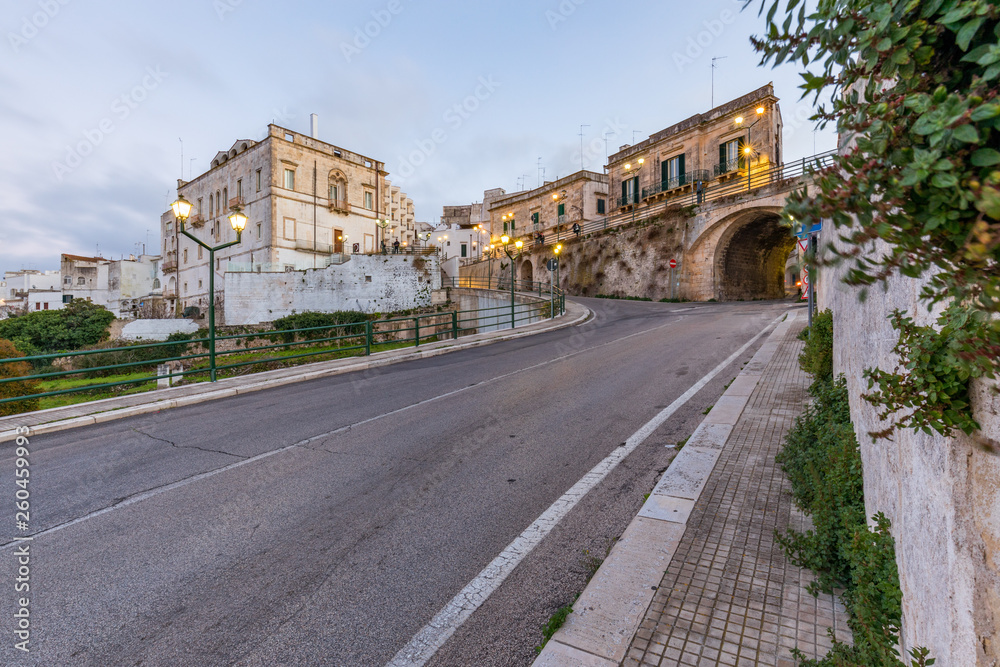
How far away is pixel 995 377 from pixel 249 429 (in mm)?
7425

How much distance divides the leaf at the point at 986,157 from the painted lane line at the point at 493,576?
288cm

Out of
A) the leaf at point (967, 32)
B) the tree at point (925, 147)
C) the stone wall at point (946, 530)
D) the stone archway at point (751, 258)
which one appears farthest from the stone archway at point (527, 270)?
the leaf at point (967, 32)

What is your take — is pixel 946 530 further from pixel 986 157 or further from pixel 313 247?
pixel 313 247

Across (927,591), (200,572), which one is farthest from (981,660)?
(200,572)

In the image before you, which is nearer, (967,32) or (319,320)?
(967,32)

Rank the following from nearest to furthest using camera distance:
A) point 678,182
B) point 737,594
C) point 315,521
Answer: point 737,594, point 315,521, point 678,182

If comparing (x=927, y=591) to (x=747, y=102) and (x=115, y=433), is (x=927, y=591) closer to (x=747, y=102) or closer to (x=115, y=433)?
(x=115, y=433)

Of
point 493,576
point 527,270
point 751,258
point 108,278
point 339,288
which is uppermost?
point 108,278

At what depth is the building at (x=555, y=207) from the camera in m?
43.8

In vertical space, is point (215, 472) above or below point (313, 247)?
below

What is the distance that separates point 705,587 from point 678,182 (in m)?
37.5

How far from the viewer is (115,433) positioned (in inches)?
263

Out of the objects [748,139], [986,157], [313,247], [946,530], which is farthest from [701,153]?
[986,157]

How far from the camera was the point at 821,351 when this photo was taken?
262 inches
